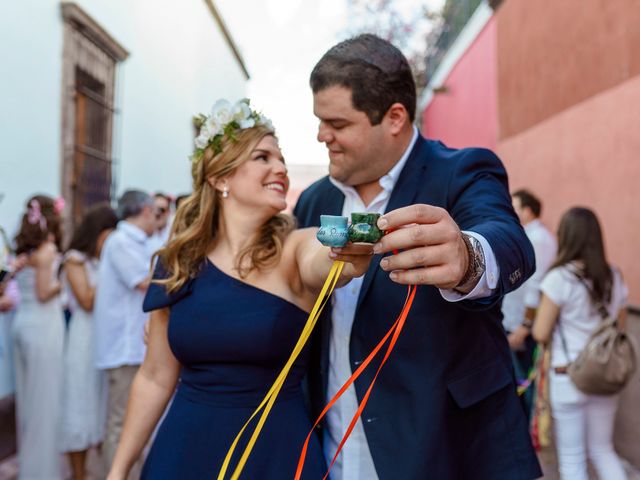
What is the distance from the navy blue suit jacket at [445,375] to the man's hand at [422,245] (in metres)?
0.49

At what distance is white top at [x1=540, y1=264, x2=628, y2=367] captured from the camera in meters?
3.73

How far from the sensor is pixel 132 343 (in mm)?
4395

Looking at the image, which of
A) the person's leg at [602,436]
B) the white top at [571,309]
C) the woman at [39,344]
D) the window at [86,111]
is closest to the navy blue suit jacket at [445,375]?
the white top at [571,309]

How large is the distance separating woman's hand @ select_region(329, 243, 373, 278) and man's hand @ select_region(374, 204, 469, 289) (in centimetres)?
10

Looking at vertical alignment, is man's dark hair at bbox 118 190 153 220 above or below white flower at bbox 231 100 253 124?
below

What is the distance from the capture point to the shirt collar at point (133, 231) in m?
4.49

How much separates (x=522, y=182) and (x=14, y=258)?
6076mm

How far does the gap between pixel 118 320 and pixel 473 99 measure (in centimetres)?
854

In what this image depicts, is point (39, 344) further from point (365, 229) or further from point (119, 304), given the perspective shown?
point (365, 229)

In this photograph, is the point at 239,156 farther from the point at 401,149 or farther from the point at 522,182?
the point at 522,182

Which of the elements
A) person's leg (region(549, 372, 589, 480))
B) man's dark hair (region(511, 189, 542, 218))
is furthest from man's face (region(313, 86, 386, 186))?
man's dark hair (region(511, 189, 542, 218))

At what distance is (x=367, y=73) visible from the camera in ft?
6.66

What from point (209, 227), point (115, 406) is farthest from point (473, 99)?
point (209, 227)

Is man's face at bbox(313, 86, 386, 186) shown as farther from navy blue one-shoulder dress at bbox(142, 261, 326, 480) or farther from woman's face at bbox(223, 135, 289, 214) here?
navy blue one-shoulder dress at bbox(142, 261, 326, 480)
